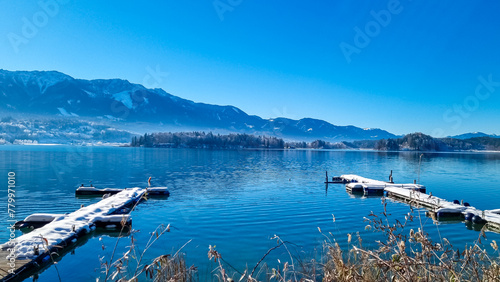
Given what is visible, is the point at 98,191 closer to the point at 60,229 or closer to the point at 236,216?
the point at 60,229

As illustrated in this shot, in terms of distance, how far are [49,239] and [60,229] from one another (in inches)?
98.5

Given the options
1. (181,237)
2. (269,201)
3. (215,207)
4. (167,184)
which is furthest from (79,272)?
(167,184)

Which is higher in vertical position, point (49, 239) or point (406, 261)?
point (406, 261)

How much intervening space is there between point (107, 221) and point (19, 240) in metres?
7.04

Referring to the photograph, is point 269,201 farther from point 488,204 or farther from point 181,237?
point 488,204

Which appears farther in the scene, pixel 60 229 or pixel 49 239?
pixel 60 229

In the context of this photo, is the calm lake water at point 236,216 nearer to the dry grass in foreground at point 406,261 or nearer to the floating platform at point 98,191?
the floating platform at point 98,191

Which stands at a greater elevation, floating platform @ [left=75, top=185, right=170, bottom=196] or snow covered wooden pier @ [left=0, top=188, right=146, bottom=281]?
snow covered wooden pier @ [left=0, top=188, right=146, bottom=281]

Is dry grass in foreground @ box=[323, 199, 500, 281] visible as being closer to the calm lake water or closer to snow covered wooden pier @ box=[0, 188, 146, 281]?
snow covered wooden pier @ box=[0, 188, 146, 281]

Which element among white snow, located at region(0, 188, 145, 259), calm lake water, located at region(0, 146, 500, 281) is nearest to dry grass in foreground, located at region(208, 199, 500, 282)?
calm lake water, located at region(0, 146, 500, 281)

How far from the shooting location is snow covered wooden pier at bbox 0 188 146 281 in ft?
44.3

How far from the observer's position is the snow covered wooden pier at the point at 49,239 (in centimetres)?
1352

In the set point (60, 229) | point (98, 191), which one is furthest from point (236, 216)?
point (98, 191)

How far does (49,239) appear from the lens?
16719mm
